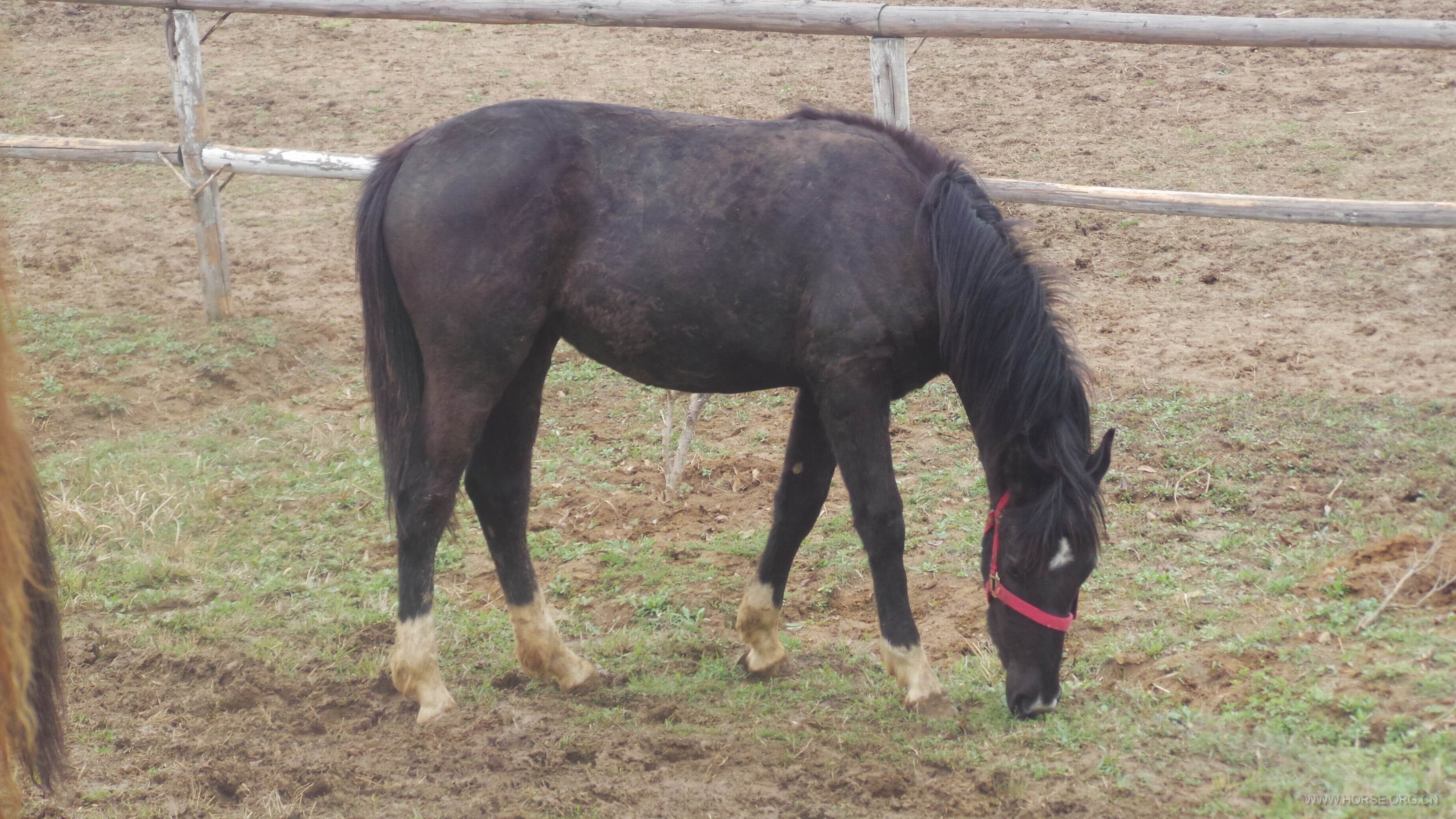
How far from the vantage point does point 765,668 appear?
3988 mm

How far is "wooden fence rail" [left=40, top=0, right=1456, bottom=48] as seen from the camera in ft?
17.2

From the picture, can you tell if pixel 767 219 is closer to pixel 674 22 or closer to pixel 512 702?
pixel 512 702

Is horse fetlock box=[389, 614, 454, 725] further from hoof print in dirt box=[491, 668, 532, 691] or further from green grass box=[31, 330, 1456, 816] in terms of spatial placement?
hoof print in dirt box=[491, 668, 532, 691]

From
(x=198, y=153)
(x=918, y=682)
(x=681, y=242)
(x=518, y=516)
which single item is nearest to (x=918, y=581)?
(x=918, y=682)

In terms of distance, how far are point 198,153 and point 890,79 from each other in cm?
457

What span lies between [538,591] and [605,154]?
1.59 m

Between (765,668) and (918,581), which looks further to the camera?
(918,581)

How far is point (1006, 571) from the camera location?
3.49m

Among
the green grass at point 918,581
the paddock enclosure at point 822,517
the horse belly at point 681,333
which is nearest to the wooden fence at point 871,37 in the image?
the paddock enclosure at point 822,517

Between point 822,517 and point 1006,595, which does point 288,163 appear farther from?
point 1006,595

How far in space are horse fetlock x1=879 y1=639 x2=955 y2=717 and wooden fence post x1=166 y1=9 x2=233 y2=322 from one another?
552cm

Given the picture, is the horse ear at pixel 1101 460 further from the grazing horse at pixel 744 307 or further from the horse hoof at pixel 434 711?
the horse hoof at pixel 434 711

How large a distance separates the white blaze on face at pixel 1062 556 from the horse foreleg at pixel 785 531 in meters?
0.89

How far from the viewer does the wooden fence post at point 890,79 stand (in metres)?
5.73
